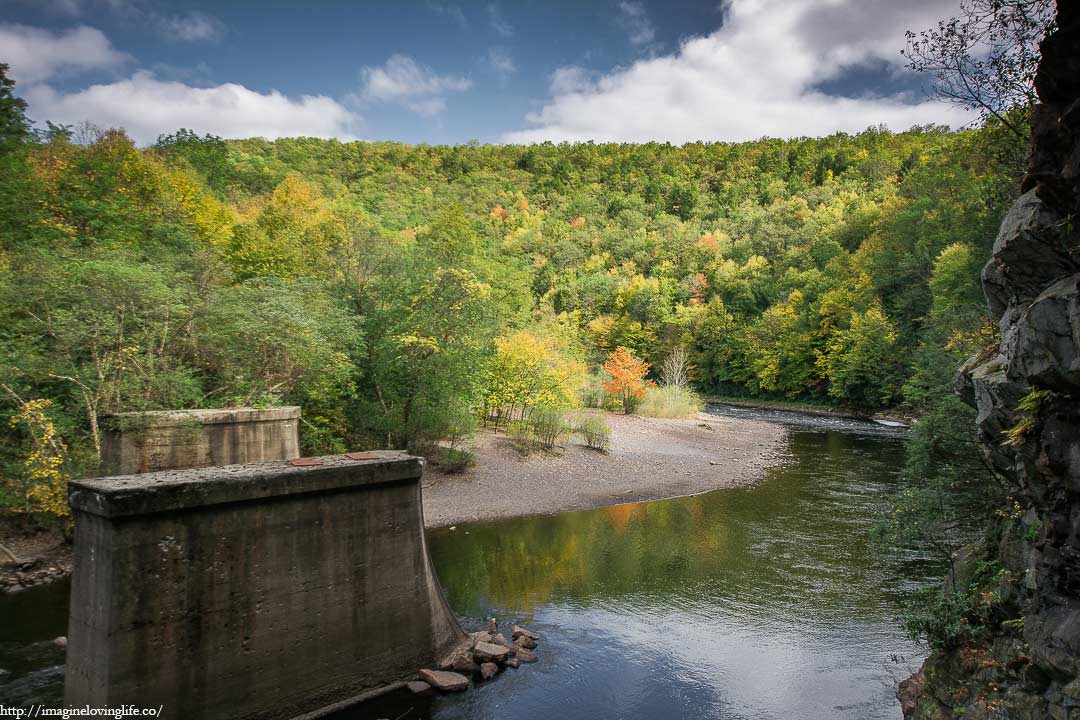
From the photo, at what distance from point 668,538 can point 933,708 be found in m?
11.6

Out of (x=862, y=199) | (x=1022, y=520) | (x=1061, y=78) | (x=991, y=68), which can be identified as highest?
(x=862, y=199)

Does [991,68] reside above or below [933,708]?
above

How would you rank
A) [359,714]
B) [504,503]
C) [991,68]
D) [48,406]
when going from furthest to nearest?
[504,503], [48,406], [991,68], [359,714]

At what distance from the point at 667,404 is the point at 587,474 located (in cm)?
2395

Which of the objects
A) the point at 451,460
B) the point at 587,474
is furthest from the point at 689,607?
the point at 587,474

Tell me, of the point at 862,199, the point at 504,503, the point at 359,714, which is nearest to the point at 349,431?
the point at 504,503

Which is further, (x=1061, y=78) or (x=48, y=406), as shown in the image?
(x=48, y=406)

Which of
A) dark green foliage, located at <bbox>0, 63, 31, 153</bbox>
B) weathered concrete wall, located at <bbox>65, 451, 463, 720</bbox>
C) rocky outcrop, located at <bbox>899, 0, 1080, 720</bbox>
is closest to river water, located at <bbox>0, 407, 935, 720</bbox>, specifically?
weathered concrete wall, located at <bbox>65, 451, 463, 720</bbox>

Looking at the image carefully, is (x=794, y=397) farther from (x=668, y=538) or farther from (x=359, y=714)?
(x=359, y=714)

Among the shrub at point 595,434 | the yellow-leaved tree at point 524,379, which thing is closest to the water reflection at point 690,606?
the shrub at point 595,434

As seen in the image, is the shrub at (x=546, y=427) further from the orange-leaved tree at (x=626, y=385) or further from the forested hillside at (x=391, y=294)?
the orange-leaved tree at (x=626, y=385)

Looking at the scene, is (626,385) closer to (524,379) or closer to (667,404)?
(667,404)

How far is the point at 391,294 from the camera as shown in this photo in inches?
1044

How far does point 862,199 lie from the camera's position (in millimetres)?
101812
